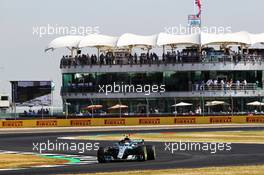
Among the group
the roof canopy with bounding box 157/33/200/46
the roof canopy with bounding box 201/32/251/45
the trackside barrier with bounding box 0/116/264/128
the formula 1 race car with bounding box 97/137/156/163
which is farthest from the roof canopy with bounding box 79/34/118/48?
the formula 1 race car with bounding box 97/137/156/163

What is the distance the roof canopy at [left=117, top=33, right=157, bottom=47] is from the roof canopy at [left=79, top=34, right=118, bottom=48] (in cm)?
130

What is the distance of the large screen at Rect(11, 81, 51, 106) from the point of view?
75.6m

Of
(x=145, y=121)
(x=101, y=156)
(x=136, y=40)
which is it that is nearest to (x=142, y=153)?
(x=101, y=156)

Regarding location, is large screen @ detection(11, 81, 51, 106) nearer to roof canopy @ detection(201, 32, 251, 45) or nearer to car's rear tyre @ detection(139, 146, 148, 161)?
roof canopy @ detection(201, 32, 251, 45)

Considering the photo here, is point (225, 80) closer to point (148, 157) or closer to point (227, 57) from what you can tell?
point (227, 57)

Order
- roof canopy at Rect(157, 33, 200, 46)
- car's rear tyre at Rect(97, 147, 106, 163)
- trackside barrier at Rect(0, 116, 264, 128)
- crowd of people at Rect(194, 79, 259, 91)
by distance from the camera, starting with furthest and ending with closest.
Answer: roof canopy at Rect(157, 33, 200, 46) < crowd of people at Rect(194, 79, 259, 91) < trackside barrier at Rect(0, 116, 264, 128) < car's rear tyre at Rect(97, 147, 106, 163)

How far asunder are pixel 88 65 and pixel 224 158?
56930mm

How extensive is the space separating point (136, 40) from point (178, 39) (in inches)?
229

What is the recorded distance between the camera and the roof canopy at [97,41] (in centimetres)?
8562

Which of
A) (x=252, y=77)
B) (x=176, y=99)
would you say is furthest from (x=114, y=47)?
(x=252, y=77)
